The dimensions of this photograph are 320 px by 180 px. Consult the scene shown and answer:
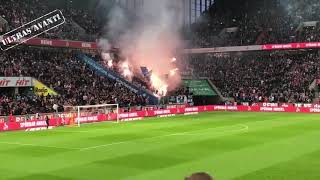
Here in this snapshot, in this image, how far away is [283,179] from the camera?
1592 cm

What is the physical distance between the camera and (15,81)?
45156 mm

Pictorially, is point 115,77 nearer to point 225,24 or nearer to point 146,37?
point 146,37

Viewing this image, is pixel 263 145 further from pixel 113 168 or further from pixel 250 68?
pixel 250 68

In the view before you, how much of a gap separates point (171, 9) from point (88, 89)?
905 inches

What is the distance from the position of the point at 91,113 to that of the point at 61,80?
378 inches

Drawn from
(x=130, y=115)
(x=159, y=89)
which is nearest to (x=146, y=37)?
(x=159, y=89)

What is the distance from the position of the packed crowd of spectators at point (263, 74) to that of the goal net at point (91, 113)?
2242 cm

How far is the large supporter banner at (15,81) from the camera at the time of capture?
4412cm

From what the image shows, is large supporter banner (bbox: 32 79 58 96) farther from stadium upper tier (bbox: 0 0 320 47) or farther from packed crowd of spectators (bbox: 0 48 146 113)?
stadium upper tier (bbox: 0 0 320 47)

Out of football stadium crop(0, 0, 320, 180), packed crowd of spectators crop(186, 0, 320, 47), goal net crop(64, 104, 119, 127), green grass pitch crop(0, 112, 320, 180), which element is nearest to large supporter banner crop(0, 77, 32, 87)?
football stadium crop(0, 0, 320, 180)

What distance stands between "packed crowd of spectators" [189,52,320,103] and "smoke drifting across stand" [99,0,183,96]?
682 cm

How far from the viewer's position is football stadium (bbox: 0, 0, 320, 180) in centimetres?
2006

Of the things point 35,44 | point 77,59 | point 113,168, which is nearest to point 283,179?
point 113,168

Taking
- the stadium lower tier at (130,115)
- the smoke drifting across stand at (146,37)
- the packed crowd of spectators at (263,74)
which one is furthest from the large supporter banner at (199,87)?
the stadium lower tier at (130,115)
